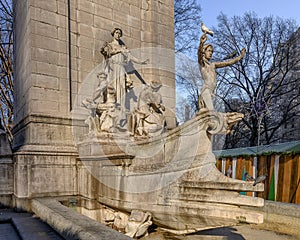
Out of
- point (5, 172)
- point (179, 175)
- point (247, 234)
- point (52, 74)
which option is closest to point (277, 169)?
point (247, 234)

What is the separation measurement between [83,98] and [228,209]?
18.6 feet

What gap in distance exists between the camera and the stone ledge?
10.5 feet

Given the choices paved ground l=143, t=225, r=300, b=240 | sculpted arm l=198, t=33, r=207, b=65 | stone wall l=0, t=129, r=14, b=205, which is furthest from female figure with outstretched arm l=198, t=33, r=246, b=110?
stone wall l=0, t=129, r=14, b=205

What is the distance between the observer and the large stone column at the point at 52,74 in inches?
276

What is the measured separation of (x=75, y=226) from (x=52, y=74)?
5396 millimetres

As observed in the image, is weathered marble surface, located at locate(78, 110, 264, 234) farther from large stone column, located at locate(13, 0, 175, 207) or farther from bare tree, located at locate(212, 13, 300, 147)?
bare tree, located at locate(212, 13, 300, 147)

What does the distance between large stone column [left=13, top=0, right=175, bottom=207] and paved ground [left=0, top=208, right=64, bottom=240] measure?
1.10 metres

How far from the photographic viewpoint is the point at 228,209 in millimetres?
4422

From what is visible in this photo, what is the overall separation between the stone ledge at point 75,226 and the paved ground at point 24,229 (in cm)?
10

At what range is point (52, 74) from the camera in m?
8.01

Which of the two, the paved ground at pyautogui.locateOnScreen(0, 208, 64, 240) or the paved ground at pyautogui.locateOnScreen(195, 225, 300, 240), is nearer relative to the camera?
the paved ground at pyautogui.locateOnScreen(0, 208, 64, 240)

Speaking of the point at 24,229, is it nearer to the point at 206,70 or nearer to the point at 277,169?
the point at 206,70

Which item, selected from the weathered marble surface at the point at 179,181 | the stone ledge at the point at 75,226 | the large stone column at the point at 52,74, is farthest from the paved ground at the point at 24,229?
the weathered marble surface at the point at 179,181

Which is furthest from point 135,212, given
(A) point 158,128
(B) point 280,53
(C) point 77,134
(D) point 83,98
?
(B) point 280,53
